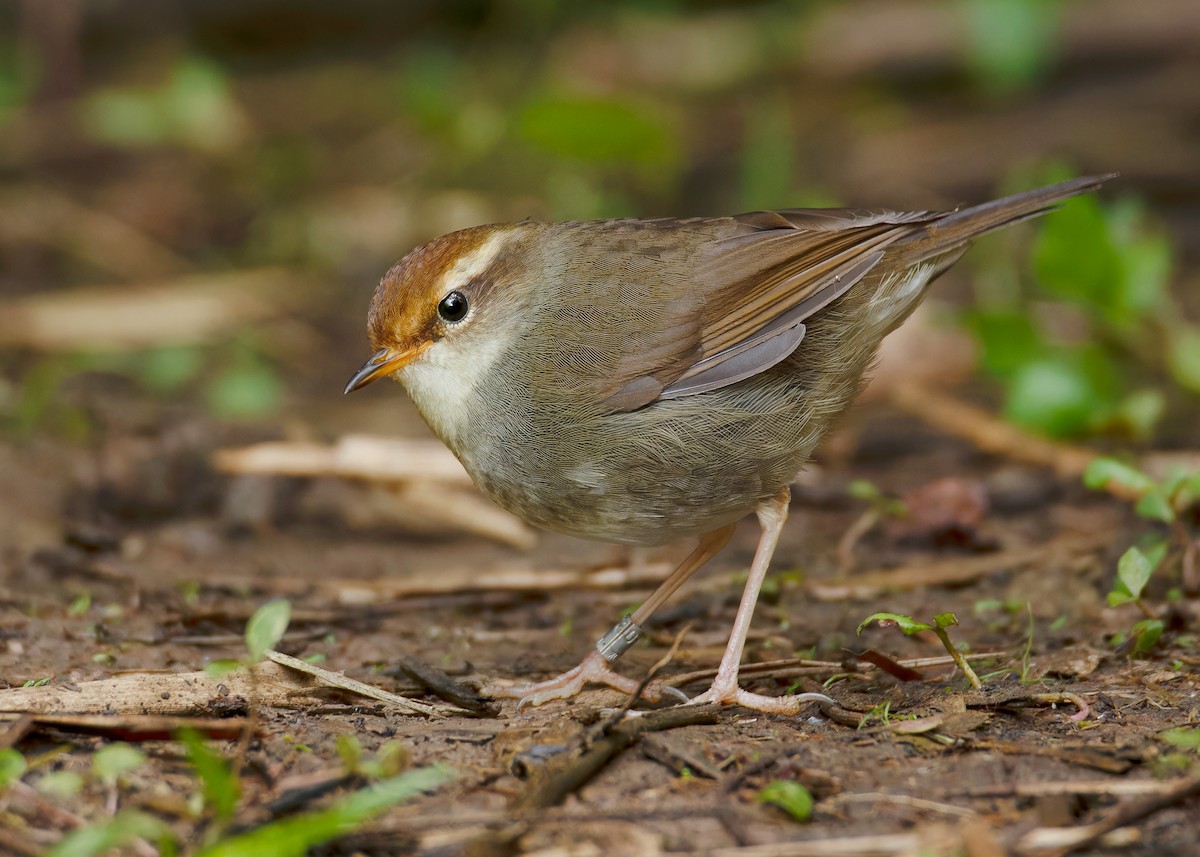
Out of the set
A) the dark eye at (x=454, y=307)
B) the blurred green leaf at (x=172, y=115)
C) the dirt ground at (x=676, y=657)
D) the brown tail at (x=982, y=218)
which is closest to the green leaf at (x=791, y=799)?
the dirt ground at (x=676, y=657)

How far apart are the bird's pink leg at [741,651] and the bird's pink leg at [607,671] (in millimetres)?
211

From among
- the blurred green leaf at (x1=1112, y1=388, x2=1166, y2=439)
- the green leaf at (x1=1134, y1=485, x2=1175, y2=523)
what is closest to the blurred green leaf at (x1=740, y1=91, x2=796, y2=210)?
the blurred green leaf at (x1=1112, y1=388, x2=1166, y2=439)

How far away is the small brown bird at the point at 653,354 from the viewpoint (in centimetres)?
429

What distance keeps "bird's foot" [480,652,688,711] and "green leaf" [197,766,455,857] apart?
106cm

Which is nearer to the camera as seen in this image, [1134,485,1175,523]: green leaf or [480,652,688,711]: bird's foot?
[480,652,688,711]: bird's foot

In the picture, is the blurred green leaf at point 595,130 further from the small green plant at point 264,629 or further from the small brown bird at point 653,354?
the small green plant at point 264,629

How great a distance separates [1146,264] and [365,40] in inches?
272

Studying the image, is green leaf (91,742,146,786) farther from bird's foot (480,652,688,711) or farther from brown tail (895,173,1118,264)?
brown tail (895,173,1118,264)

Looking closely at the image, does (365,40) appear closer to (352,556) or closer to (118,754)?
(352,556)

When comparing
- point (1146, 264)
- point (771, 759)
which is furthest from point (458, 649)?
point (1146, 264)

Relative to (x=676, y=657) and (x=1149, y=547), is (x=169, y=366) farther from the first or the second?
(x=1149, y=547)

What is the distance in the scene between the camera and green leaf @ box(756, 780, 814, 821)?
3.02 meters

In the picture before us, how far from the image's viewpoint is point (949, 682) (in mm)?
4027

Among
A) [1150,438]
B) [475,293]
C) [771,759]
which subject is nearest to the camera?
[771,759]
